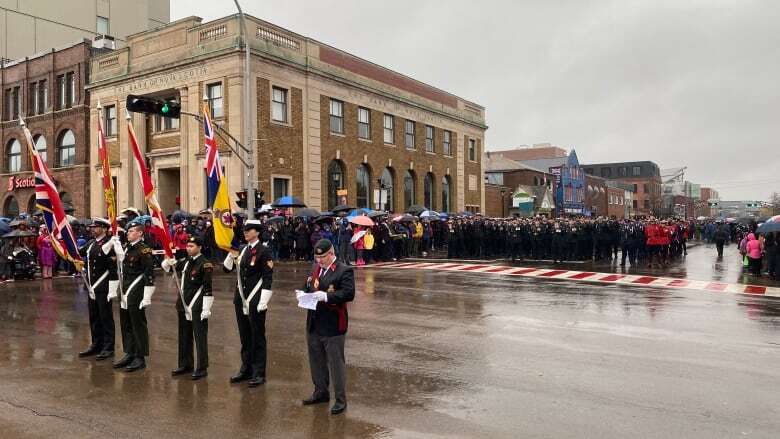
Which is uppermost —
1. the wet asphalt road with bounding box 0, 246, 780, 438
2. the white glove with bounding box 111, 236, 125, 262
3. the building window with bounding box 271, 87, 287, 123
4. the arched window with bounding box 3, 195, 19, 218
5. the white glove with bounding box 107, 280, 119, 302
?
the building window with bounding box 271, 87, 287, 123

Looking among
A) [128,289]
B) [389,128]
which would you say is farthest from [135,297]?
[389,128]

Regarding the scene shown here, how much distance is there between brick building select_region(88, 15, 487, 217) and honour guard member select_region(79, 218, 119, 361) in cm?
1770

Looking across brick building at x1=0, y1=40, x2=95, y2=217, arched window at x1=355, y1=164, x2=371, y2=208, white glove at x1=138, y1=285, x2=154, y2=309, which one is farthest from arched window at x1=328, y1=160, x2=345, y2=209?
white glove at x1=138, y1=285, x2=154, y2=309

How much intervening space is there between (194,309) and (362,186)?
2886 centimetres

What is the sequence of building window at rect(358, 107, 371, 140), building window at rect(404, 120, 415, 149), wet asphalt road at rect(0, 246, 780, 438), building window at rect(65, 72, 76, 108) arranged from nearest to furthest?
wet asphalt road at rect(0, 246, 780, 438), building window at rect(358, 107, 371, 140), building window at rect(65, 72, 76, 108), building window at rect(404, 120, 415, 149)

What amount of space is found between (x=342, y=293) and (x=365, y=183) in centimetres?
3054

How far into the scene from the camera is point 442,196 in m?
44.1

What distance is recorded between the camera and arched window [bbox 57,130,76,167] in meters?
36.2

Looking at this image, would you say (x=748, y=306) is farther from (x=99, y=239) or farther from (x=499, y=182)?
(x=499, y=182)

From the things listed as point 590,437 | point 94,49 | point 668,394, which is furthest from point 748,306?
point 94,49

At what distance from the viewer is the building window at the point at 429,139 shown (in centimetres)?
4231

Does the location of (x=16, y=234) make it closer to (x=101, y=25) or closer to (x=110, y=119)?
(x=110, y=119)

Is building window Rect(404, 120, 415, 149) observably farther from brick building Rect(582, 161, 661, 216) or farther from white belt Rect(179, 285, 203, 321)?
brick building Rect(582, 161, 661, 216)

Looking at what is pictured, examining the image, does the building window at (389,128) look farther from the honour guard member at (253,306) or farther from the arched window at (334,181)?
the honour guard member at (253,306)
